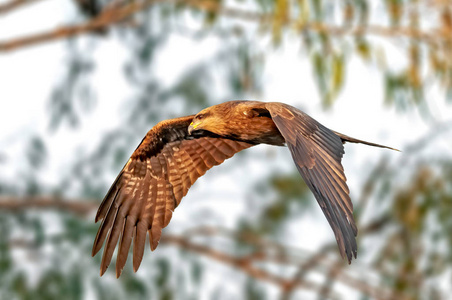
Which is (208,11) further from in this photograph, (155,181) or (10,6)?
(155,181)

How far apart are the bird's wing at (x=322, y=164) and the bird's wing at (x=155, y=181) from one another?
639 millimetres

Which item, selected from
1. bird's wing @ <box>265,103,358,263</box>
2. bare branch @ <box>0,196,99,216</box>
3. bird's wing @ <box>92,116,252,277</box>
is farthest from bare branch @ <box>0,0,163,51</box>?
bird's wing @ <box>265,103,358,263</box>

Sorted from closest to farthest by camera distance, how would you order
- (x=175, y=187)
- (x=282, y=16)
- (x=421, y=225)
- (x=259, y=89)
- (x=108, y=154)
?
(x=175, y=187), (x=282, y=16), (x=421, y=225), (x=259, y=89), (x=108, y=154)

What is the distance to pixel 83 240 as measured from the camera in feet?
27.7

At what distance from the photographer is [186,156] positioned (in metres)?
3.60

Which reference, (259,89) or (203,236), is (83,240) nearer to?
(203,236)

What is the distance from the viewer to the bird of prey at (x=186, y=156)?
2.69 metres

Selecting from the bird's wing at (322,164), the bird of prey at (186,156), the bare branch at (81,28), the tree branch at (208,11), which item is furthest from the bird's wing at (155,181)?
the bare branch at (81,28)

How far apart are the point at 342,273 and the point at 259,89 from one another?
2200 millimetres

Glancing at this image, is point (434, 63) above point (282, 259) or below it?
above

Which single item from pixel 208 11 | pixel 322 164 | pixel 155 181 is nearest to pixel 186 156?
pixel 155 181

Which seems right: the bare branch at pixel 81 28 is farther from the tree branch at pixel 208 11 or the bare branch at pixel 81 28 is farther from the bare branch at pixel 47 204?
the bare branch at pixel 47 204

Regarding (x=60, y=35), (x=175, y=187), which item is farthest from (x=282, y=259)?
(x=175, y=187)

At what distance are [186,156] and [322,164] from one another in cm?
111
